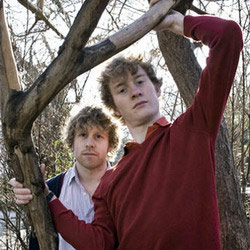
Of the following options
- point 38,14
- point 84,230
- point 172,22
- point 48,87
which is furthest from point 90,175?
point 38,14

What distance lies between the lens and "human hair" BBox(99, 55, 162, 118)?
2.07 m

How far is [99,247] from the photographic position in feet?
6.12

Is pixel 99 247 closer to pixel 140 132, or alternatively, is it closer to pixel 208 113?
pixel 140 132

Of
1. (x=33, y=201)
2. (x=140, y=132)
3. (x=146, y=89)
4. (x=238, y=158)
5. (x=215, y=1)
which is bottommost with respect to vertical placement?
(x=33, y=201)

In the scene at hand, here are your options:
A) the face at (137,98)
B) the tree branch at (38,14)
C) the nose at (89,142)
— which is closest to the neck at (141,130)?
the face at (137,98)

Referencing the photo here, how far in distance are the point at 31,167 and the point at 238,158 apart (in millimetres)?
3768

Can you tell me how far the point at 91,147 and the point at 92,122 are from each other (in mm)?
154

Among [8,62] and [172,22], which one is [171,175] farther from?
[8,62]

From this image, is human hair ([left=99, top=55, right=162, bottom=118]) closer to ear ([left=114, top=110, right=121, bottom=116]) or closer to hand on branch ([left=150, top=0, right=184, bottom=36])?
ear ([left=114, top=110, right=121, bottom=116])

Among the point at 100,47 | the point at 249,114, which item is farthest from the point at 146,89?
the point at 249,114

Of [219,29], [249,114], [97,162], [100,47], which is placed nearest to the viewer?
[219,29]

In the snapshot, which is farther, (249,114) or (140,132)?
(249,114)

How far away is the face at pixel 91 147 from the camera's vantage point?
2.46m

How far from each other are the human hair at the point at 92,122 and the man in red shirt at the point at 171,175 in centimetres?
59
